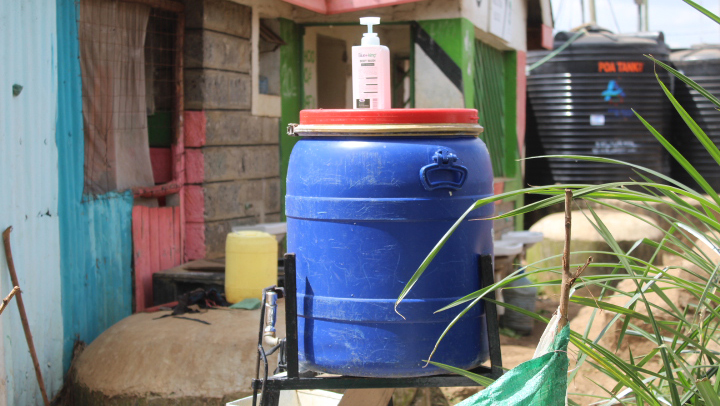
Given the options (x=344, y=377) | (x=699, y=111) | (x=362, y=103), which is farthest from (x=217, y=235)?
(x=699, y=111)

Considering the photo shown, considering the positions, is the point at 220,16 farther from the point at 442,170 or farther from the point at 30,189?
the point at 442,170

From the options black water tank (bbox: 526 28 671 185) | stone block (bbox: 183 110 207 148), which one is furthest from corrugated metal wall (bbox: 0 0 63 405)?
black water tank (bbox: 526 28 671 185)

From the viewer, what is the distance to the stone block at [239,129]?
5.50 meters

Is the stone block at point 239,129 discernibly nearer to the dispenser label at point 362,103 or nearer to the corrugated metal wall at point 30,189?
the corrugated metal wall at point 30,189

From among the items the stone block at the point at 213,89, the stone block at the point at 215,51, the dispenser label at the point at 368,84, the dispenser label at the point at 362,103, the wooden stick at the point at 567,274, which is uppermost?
the stone block at the point at 215,51

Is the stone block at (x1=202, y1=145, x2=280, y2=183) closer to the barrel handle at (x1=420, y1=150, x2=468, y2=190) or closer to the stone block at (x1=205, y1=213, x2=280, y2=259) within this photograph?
the stone block at (x1=205, y1=213, x2=280, y2=259)

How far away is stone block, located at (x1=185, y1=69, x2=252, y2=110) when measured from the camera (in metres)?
5.39

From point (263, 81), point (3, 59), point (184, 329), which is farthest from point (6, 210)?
point (263, 81)

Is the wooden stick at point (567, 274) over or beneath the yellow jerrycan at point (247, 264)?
over

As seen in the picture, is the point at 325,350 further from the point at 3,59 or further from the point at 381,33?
the point at 381,33

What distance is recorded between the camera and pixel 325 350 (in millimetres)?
2531

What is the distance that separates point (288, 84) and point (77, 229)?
2.84m

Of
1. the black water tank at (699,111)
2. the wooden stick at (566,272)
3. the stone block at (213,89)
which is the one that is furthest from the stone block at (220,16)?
the black water tank at (699,111)

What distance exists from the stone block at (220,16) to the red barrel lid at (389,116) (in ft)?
10.0
